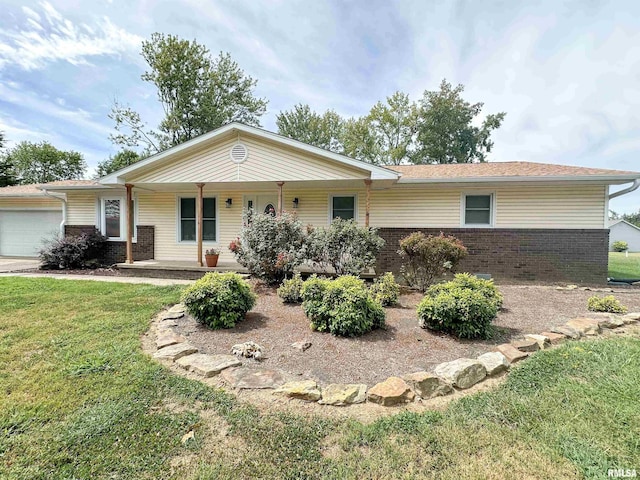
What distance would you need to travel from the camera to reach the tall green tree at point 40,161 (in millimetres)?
28906

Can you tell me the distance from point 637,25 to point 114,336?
12403 millimetres

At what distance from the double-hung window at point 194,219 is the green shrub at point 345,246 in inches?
200

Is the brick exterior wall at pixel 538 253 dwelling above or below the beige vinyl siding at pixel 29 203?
below

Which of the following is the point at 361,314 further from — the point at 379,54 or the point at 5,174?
the point at 5,174

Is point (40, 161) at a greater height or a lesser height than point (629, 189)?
greater

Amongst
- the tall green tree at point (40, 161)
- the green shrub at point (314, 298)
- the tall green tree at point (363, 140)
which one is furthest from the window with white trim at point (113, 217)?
the tall green tree at point (40, 161)

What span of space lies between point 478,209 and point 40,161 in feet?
131

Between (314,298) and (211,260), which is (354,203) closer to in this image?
(211,260)

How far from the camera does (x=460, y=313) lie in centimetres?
364

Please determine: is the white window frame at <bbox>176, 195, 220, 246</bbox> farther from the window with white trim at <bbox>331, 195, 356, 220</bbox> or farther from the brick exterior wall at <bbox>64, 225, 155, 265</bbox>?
the window with white trim at <bbox>331, 195, 356, 220</bbox>

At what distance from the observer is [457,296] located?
3805mm

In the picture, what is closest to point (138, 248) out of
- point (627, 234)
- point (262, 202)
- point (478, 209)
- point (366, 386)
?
point (262, 202)

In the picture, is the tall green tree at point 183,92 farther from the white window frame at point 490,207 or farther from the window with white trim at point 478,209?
the window with white trim at point 478,209

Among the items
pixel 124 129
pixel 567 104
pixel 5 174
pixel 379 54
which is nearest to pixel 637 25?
pixel 567 104
